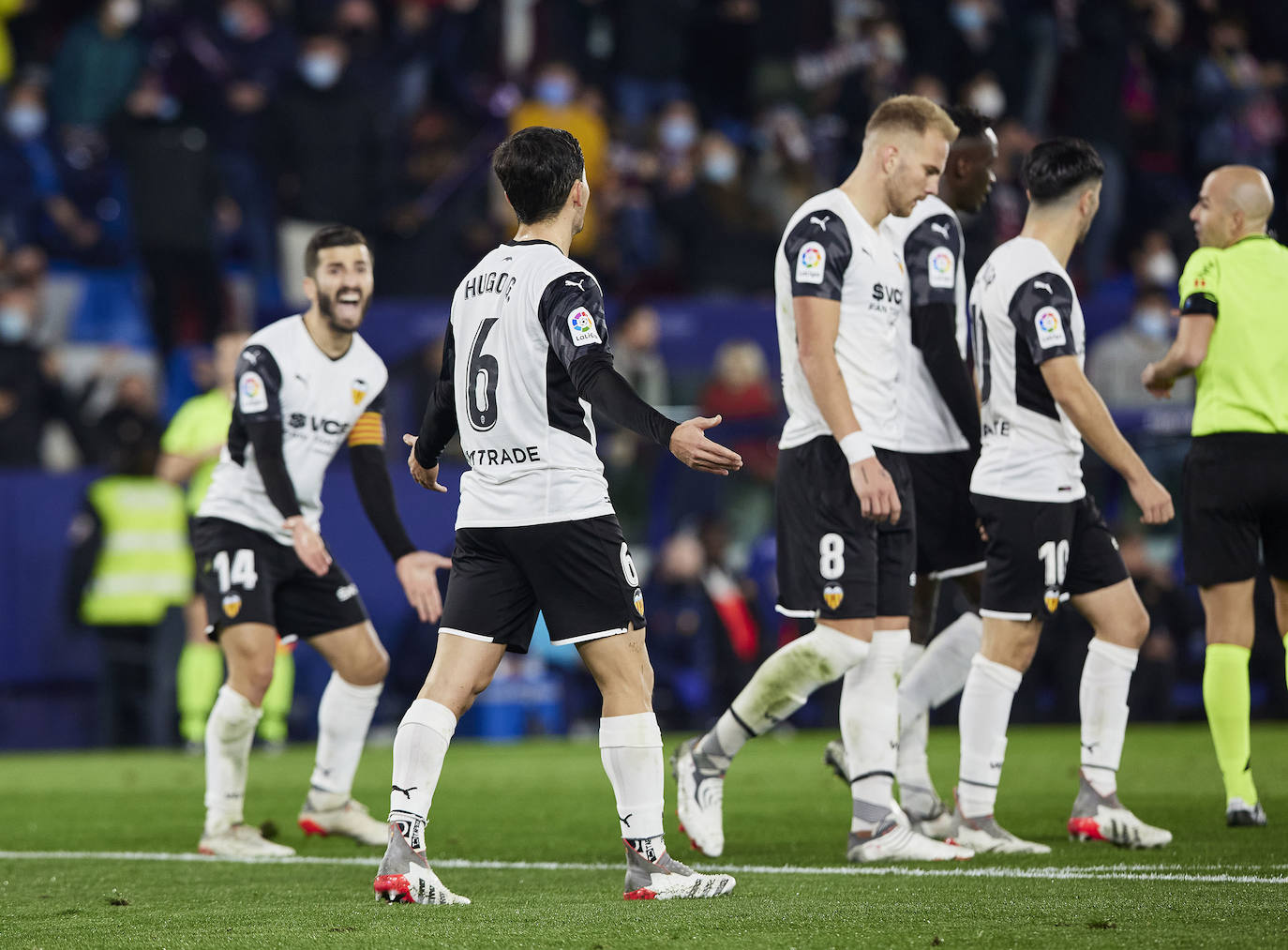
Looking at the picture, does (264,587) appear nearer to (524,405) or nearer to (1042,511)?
(524,405)

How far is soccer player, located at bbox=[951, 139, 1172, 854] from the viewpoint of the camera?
6781 mm

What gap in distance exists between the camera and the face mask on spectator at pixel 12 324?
15266 millimetres

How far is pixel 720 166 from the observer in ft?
57.4

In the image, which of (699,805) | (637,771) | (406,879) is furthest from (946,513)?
(406,879)

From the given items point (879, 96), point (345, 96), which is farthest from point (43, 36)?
point (879, 96)

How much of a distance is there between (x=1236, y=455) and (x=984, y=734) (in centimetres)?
154

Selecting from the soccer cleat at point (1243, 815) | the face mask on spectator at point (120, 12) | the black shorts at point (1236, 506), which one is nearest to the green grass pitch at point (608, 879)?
the soccer cleat at point (1243, 815)

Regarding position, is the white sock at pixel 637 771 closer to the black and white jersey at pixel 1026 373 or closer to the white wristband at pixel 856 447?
the white wristband at pixel 856 447

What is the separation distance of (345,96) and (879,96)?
16.4ft

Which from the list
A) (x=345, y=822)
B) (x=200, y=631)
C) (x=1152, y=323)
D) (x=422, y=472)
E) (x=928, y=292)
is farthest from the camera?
(x=1152, y=323)

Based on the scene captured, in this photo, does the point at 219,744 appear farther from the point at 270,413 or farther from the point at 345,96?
the point at 345,96

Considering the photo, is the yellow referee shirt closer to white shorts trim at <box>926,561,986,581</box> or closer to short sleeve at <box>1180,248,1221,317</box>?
short sleeve at <box>1180,248,1221,317</box>

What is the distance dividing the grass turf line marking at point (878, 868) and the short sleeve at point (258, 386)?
1.69 m

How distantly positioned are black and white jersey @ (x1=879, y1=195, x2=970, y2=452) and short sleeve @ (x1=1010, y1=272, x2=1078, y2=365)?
10.3 inches
